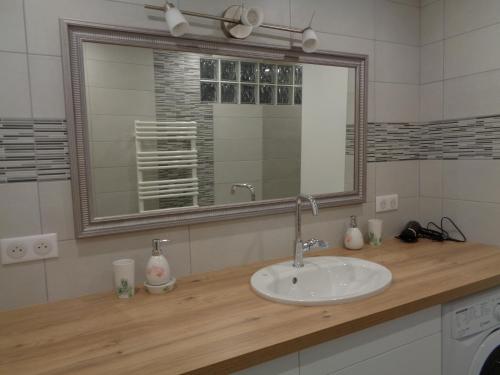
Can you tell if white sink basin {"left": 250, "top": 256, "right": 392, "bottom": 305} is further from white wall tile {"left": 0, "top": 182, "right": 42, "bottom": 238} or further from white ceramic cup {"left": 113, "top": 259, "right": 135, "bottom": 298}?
white wall tile {"left": 0, "top": 182, "right": 42, "bottom": 238}

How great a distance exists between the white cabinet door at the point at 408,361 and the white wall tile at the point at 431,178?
0.96 m

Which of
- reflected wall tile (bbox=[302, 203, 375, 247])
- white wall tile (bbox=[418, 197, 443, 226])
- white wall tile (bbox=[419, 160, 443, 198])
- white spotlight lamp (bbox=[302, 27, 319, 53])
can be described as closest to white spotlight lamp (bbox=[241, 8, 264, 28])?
white spotlight lamp (bbox=[302, 27, 319, 53])

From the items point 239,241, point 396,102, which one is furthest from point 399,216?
point 239,241

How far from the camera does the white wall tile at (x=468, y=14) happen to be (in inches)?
70.2

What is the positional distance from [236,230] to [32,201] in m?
0.78

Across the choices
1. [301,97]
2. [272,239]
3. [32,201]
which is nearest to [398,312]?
[272,239]

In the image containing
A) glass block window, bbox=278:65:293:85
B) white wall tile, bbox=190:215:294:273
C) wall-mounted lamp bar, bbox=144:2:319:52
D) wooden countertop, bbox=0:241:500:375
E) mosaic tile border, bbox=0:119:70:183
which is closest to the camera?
wooden countertop, bbox=0:241:500:375

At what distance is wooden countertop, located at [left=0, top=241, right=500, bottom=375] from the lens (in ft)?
3.12

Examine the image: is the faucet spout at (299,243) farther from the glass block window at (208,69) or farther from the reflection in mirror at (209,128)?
the glass block window at (208,69)

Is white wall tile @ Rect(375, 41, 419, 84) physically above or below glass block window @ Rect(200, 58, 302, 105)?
above

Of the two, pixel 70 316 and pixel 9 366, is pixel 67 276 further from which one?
pixel 9 366

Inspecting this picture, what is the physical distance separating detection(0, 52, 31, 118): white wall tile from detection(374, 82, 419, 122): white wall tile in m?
1.58

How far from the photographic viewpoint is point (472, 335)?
4.77 feet

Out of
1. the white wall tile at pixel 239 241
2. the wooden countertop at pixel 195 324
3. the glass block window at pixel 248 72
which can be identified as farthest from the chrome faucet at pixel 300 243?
the glass block window at pixel 248 72
